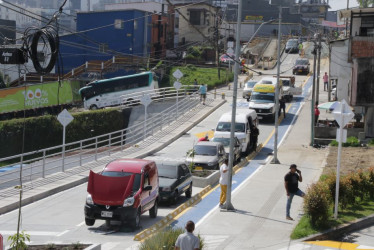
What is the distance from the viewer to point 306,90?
59.2 meters

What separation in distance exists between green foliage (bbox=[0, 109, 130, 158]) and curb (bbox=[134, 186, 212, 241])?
69.1 feet

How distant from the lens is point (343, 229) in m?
17.3

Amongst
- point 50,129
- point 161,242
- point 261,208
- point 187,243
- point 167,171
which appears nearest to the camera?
point 187,243

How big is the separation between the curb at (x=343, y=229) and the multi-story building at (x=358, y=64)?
20077 mm

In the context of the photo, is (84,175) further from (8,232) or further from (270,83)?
(270,83)

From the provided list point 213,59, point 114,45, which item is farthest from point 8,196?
point 213,59

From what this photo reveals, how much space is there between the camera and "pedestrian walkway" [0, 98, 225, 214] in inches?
860

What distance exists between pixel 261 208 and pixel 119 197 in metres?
5.10

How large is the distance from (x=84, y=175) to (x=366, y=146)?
16382 mm

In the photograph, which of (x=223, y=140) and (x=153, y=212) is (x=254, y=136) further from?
(x=153, y=212)

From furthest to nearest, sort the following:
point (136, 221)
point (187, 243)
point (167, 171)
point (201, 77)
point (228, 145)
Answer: point (201, 77) → point (228, 145) → point (167, 171) → point (136, 221) → point (187, 243)

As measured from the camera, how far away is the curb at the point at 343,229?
16547 millimetres

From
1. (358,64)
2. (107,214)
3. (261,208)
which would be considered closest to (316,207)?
(261,208)

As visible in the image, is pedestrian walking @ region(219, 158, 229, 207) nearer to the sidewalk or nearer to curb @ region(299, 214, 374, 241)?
the sidewalk
